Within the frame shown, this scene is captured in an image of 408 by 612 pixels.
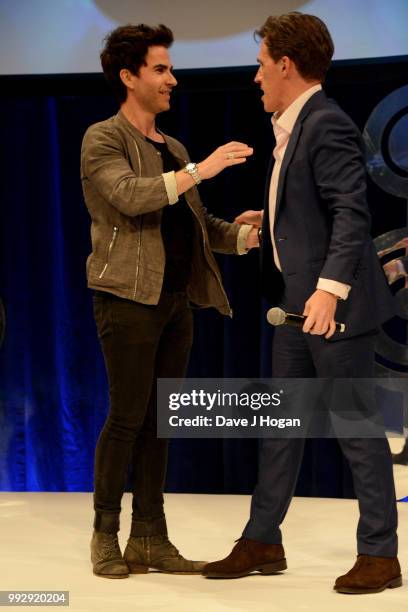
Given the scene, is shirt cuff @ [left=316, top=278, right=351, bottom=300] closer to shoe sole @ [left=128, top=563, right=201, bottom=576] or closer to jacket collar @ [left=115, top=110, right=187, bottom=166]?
jacket collar @ [left=115, top=110, right=187, bottom=166]

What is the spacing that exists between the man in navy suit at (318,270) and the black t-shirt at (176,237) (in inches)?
9.5

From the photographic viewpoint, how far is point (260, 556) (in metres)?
2.32

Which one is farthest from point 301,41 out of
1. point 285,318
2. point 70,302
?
point 70,302

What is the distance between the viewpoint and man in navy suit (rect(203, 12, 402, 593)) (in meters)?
2.10

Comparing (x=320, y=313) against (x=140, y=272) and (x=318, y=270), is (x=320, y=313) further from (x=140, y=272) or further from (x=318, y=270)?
(x=140, y=272)

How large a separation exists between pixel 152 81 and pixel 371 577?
1336 millimetres

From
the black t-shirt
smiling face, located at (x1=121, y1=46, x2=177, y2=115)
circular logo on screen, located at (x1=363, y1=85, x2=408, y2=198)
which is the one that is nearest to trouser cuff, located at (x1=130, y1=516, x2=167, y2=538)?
the black t-shirt

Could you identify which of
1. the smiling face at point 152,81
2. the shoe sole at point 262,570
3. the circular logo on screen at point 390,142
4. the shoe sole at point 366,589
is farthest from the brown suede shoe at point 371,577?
the circular logo on screen at point 390,142

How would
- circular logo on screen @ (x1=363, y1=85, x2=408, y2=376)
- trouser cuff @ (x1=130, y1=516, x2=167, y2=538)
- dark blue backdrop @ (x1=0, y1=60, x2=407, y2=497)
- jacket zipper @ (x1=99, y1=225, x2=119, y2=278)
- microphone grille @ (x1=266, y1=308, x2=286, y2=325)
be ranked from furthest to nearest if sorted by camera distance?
dark blue backdrop @ (x1=0, y1=60, x2=407, y2=497) → circular logo on screen @ (x1=363, y1=85, x2=408, y2=376) → trouser cuff @ (x1=130, y1=516, x2=167, y2=538) → jacket zipper @ (x1=99, y1=225, x2=119, y2=278) → microphone grille @ (x1=266, y1=308, x2=286, y2=325)

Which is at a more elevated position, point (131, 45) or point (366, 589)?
point (131, 45)

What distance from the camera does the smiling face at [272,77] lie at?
2.24 m

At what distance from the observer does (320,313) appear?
2.05m

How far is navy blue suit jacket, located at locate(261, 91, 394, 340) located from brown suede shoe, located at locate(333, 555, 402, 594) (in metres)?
0.53

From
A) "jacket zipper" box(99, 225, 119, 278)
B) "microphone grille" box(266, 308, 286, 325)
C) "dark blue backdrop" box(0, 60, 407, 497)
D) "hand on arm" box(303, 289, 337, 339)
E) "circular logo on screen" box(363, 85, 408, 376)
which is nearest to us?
"microphone grille" box(266, 308, 286, 325)
